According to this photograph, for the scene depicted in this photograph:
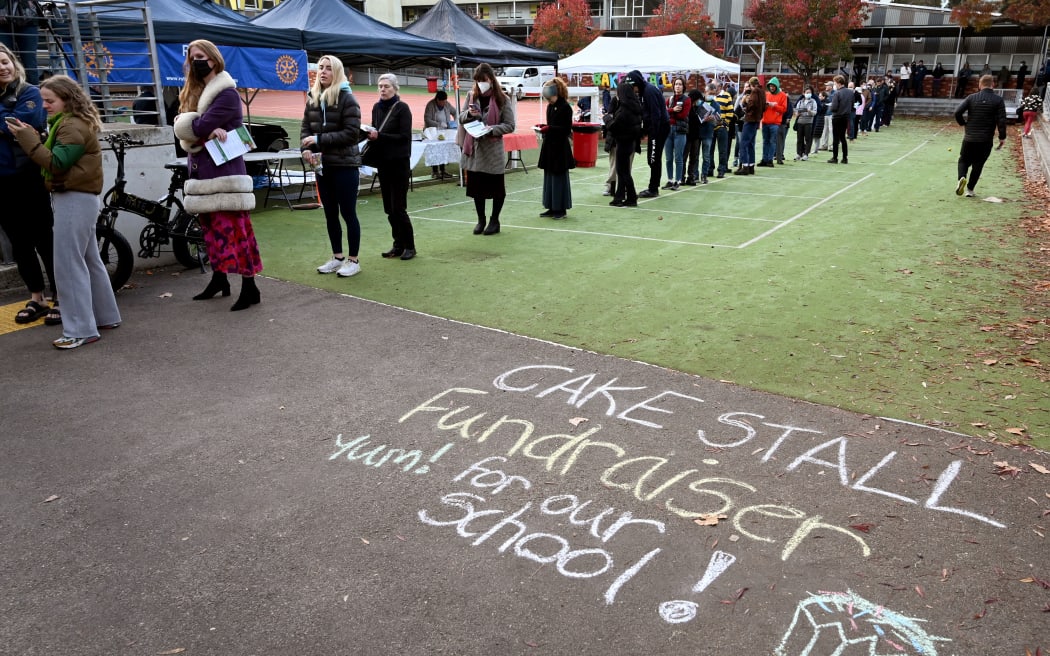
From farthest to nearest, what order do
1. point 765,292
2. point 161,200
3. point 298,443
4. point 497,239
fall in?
point 497,239
point 161,200
point 765,292
point 298,443

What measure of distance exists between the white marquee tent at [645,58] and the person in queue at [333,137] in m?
14.8

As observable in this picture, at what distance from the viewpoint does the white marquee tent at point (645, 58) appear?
69.3 ft

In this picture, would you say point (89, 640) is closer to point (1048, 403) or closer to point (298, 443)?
point (298, 443)

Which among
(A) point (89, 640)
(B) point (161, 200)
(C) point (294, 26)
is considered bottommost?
(A) point (89, 640)

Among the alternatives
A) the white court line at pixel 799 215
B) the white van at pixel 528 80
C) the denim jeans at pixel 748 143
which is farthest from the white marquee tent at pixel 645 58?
the white van at pixel 528 80

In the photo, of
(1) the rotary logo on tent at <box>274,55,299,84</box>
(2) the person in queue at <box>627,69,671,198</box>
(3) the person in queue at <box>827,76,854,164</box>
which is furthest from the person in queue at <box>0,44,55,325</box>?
(3) the person in queue at <box>827,76,854,164</box>

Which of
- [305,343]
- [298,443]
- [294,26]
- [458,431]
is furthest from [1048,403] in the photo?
[294,26]

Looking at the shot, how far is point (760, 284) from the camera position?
7.47 metres

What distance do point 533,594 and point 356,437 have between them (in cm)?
172

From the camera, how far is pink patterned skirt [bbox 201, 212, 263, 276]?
6.35 metres

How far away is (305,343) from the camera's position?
5828 mm

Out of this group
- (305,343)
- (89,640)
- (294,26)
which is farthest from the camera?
(294,26)

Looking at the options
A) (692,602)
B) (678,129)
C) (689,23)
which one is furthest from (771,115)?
(689,23)

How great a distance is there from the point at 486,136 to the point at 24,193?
5.16 m
